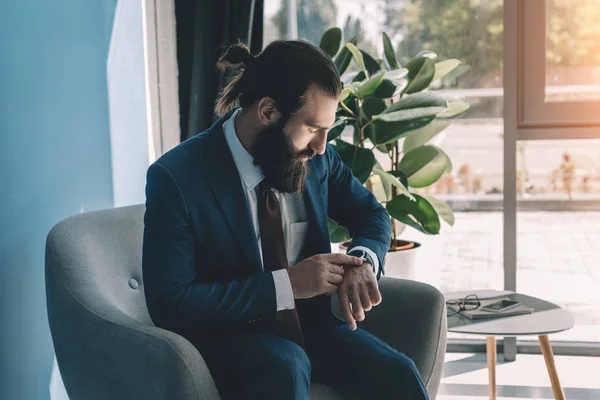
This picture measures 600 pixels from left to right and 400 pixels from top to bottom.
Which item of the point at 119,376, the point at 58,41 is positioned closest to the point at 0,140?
the point at 58,41

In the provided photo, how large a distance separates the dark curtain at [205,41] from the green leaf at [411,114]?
687mm

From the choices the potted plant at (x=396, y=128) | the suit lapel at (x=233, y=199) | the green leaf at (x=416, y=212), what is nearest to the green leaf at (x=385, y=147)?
the potted plant at (x=396, y=128)

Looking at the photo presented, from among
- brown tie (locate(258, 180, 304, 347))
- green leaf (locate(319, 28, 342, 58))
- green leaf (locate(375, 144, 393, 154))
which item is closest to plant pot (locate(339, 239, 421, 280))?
green leaf (locate(375, 144, 393, 154))

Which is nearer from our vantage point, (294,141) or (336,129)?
(294,141)

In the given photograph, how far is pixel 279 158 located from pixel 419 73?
1.27 metres

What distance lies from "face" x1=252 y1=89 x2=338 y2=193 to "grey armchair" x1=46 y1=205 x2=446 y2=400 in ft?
1.39

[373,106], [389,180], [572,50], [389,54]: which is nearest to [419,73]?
[389,54]

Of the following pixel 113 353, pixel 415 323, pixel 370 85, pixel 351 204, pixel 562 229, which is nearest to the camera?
pixel 113 353

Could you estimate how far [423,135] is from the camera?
9.30ft

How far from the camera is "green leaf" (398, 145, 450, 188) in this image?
277cm

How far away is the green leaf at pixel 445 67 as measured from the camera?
279 centimetres

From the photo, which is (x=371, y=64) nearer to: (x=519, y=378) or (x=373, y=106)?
(x=373, y=106)

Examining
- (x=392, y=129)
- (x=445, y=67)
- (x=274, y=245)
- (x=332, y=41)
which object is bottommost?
(x=274, y=245)

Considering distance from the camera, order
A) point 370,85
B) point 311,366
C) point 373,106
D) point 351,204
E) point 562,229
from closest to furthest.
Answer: point 311,366 < point 351,204 < point 370,85 < point 373,106 < point 562,229
